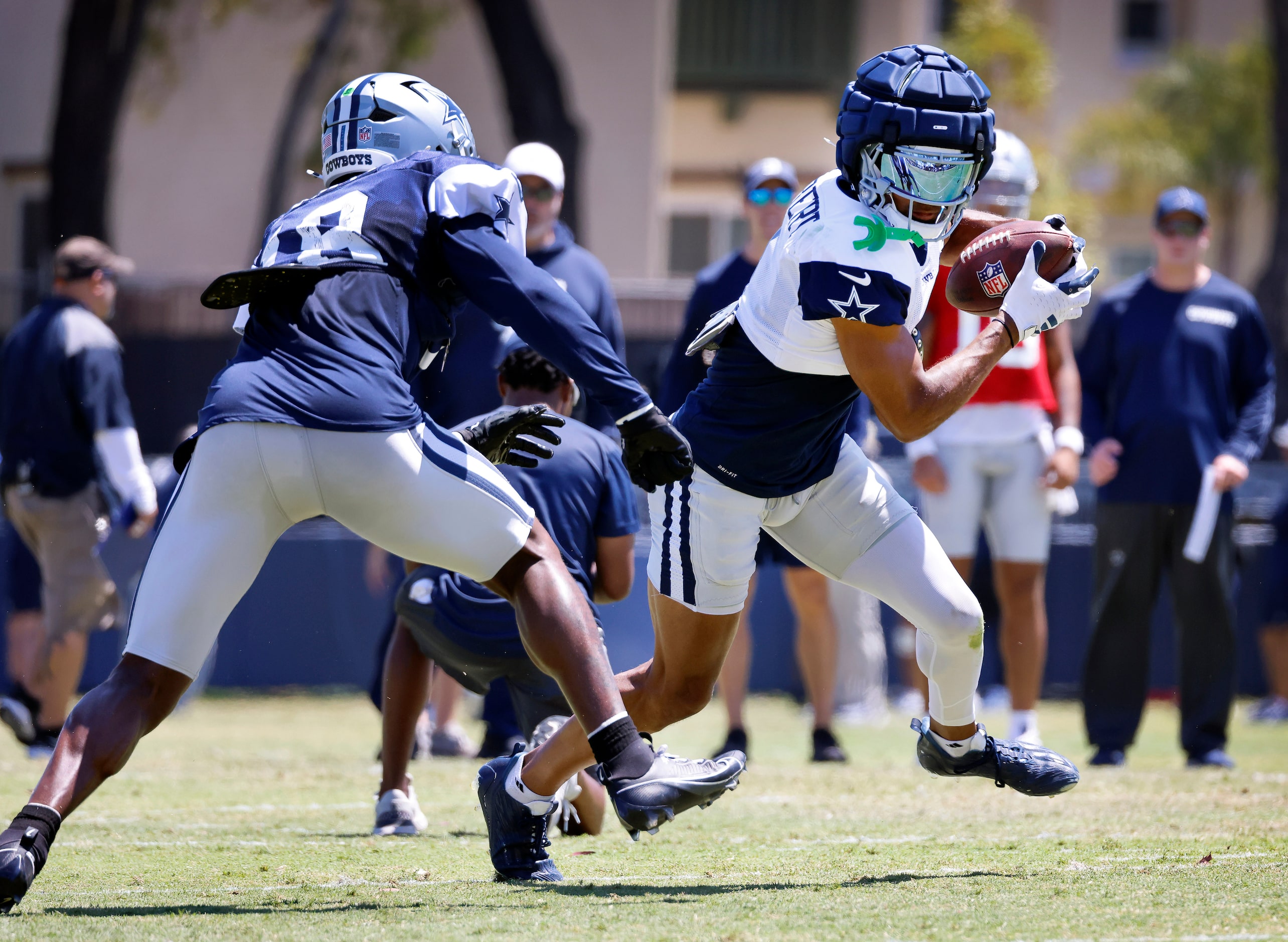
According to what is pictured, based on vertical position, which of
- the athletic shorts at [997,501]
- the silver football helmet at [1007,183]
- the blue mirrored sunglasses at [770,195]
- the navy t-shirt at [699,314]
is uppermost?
the silver football helmet at [1007,183]

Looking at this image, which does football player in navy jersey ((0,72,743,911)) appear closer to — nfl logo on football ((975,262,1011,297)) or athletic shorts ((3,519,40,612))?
nfl logo on football ((975,262,1011,297))

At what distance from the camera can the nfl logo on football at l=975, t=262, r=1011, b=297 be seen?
4.43 metres

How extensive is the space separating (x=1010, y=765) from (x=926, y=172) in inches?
61.8

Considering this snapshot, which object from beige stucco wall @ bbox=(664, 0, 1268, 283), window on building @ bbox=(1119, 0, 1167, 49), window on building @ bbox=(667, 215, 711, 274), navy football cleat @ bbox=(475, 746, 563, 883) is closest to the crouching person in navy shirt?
navy football cleat @ bbox=(475, 746, 563, 883)

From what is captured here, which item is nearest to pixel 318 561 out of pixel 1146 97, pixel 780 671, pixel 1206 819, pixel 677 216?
pixel 780 671

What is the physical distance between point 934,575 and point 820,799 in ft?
Answer: 6.37

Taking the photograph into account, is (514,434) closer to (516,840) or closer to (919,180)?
(516,840)

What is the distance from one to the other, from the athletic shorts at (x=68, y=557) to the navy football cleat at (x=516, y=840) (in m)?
4.05

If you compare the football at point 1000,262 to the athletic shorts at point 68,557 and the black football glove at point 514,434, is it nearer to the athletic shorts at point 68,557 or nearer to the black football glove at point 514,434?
the black football glove at point 514,434

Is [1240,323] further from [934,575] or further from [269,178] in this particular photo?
[269,178]

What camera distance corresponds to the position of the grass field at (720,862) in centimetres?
364

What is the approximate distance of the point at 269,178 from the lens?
63.7ft

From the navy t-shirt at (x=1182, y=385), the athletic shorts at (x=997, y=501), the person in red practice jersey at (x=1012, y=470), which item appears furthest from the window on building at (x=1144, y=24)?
the athletic shorts at (x=997, y=501)

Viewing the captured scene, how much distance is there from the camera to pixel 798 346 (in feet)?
14.0
